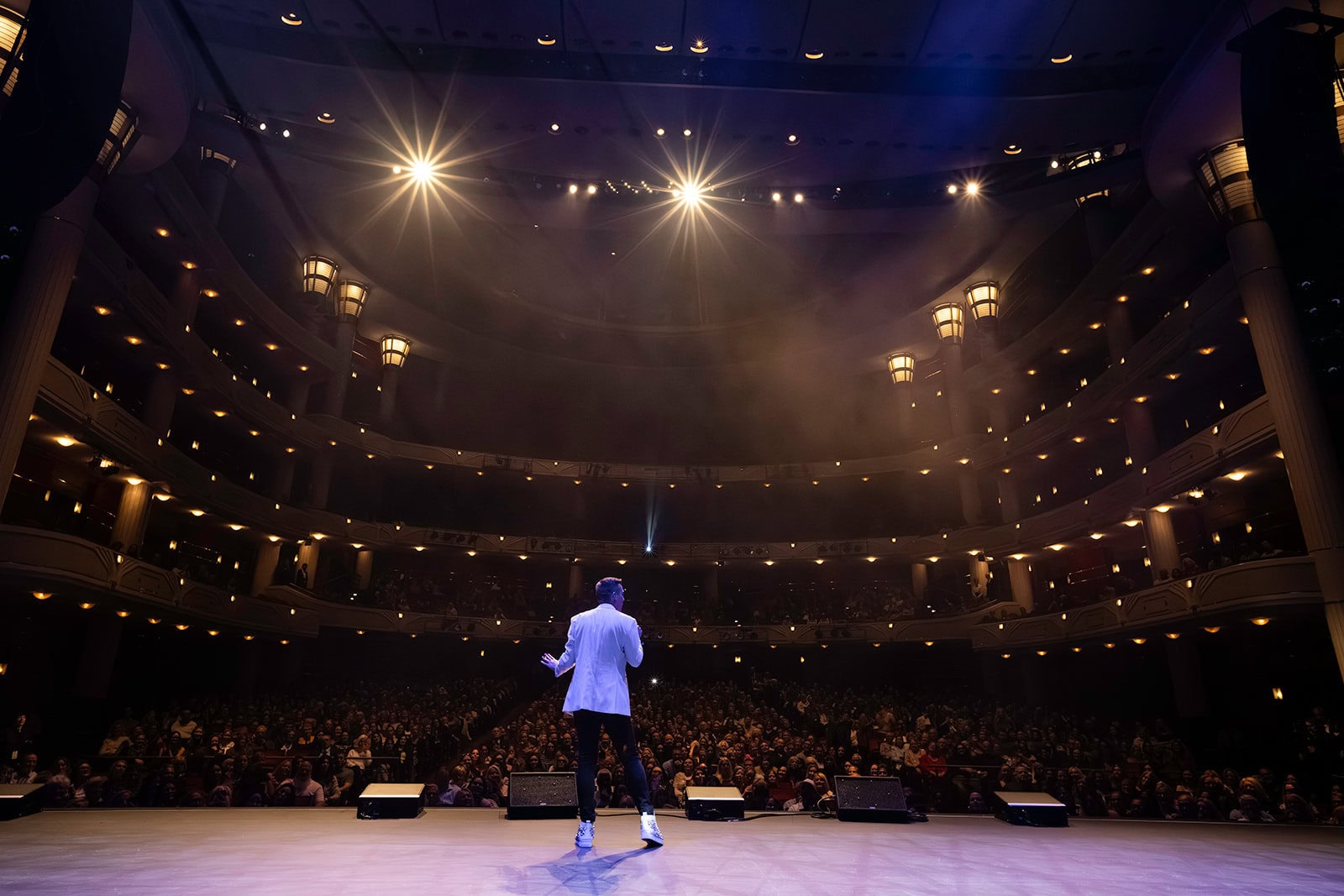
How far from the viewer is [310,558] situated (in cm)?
2519

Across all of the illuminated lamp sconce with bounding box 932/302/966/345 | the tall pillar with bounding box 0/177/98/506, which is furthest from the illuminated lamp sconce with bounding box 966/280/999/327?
the tall pillar with bounding box 0/177/98/506

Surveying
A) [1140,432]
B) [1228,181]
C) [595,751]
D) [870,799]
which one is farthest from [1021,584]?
[595,751]

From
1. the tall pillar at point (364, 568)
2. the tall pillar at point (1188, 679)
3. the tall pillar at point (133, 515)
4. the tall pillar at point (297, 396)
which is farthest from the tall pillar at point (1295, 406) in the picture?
the tall pillar at point (297, 396)

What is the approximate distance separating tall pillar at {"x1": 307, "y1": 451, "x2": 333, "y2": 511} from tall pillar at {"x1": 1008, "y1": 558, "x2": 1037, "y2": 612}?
2368 centimetres

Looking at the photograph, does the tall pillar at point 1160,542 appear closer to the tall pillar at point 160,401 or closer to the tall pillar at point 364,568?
the tall pillar at point 364,568

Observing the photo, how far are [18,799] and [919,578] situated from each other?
27137 mm

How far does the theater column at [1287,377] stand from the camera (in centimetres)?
1212

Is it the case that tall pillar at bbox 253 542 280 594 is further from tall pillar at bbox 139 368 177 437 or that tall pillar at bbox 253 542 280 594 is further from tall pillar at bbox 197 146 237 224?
tall pillar at bbox 197 146 237 224

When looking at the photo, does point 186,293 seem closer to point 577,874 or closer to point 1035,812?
point 577,874

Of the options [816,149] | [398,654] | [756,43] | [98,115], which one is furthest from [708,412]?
[98,115]

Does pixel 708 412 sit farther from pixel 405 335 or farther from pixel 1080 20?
pixel 1080 20

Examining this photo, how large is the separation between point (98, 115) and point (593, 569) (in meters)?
27.4

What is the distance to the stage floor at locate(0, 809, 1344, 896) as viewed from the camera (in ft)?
11.2

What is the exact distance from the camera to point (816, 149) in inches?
474
